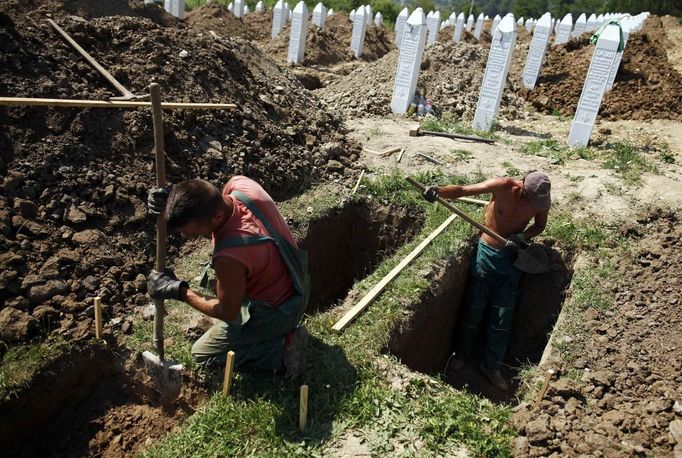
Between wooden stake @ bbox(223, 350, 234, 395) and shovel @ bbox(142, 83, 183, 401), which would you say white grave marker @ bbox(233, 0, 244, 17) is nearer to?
shovel @ bbox(142, 83, 183, 401)

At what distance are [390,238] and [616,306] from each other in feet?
8.19

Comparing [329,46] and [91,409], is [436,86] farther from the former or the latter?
[91,409]

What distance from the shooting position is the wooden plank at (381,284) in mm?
3967

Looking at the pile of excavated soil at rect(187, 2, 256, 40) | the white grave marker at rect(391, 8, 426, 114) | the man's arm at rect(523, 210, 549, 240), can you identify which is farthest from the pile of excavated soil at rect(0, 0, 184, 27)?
the man's arm at rect(523, 210, 549, 240)

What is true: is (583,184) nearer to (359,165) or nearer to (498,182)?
(498,182)

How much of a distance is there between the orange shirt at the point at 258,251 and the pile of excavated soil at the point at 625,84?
10056mm

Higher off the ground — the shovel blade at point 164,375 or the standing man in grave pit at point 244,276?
the standing man in grave pit at point 244,276

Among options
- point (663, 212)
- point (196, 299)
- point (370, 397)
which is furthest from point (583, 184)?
point (196, 299)

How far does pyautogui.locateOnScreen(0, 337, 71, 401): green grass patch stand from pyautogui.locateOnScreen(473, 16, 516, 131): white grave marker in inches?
315

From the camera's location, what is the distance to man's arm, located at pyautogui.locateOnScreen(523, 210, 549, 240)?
4.71 meters

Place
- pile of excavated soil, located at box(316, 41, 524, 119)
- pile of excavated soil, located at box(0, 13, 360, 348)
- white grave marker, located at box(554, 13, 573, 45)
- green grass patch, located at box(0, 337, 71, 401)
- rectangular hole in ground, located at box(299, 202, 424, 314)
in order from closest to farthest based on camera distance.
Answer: green grass patch, located at box(0, 337, 71, 401)
pile of excavated soil, located at box(0, 13, 360, 348)
rectangular hole in ground, located at box(299, 202, 424, 314)
pile of excavated soil, located at box(316, 41, 524, 119)
white grave marker, located at box(554, 13, 573, 45)

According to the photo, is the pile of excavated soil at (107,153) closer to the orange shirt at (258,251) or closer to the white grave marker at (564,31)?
the orange shirt at (258,251)

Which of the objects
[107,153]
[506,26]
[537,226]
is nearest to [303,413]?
[537,226]

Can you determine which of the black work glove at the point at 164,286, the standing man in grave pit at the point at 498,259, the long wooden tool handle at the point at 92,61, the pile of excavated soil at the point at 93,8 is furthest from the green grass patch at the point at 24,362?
the pile of excavated soil at the point at 93,8
